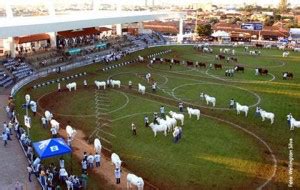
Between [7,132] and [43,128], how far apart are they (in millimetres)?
3407

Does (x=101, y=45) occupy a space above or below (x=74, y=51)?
above

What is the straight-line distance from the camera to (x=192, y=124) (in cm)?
2995

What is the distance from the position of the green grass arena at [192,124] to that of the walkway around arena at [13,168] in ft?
8.30

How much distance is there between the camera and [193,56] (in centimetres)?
6350

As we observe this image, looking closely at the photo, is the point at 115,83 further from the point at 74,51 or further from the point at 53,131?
the point at 74,51

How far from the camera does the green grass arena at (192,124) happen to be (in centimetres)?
2186

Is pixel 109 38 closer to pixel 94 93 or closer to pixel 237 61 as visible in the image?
pixel 237 61

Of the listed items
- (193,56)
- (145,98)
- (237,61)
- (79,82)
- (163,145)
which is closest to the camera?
(163,145)

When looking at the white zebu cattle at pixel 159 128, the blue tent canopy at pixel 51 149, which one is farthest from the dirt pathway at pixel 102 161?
the white zebu cattle at pixel 159 128

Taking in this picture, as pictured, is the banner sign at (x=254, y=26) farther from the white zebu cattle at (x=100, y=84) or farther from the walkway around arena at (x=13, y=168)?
the walkway around arena at (x=13, y=168)

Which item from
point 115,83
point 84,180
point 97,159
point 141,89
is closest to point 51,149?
point 84,180

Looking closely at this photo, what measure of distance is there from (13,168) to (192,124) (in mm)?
13770

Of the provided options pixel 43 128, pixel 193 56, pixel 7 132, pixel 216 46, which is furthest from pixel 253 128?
pixel 216 46

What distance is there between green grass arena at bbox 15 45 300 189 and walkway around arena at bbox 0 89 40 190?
8.30 feet
